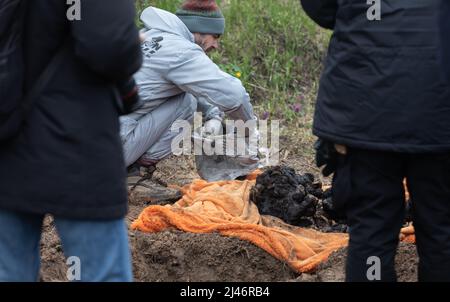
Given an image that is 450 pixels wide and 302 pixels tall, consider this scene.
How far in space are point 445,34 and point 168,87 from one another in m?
2.68

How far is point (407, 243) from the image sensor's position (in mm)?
4363

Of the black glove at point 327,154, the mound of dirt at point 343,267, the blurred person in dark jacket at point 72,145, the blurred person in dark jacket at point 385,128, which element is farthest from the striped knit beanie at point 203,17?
the blurred person in dark jacket at point 72,145

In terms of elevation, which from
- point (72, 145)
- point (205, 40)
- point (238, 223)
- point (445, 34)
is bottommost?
point (238, 223)

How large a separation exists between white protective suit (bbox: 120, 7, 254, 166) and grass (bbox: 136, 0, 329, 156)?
6.24 ft

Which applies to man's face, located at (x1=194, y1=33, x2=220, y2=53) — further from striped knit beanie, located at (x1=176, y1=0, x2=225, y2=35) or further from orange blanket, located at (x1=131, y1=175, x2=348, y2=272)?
orange blanket, located at (x1=131, y1=175, x2=348, y2=272)

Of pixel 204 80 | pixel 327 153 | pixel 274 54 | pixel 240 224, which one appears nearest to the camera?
pixel 327 153

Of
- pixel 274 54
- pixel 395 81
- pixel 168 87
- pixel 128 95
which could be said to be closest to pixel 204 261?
pixel 168 87

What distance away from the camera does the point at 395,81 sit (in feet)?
10.4

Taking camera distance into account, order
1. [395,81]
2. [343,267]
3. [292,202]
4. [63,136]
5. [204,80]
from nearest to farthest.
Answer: [63,136] → [395,81] → [343,267] → [292,202] → [204,80]

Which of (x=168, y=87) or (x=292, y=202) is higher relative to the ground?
Answer: (x=168, y=87)

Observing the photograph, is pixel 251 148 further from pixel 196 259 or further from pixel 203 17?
pixel 196 259

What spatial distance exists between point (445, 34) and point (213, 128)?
2870 mm

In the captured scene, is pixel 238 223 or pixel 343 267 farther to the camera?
pixel 238 223

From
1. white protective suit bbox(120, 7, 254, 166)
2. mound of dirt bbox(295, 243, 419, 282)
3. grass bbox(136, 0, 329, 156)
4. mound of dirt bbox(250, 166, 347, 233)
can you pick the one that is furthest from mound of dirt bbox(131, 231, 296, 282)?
grass bbox(136, 0, 329, 156)
